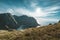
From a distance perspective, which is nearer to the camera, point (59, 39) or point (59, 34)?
point (59, 39)

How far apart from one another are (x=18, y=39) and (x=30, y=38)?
6.27ft

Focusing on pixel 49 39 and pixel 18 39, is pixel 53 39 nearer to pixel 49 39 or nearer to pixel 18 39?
pixel 49 39

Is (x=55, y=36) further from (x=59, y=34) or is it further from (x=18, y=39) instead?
(x=18, y=39)

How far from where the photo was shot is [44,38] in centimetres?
2214

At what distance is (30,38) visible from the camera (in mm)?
22625

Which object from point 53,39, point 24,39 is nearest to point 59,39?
point 53,39

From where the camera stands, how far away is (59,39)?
868 inches

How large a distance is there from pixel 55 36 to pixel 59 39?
1.60 m

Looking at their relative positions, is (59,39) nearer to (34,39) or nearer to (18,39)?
(34,39)

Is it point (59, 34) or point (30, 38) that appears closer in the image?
point (30, 38)

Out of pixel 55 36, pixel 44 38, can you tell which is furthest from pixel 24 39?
pixel 55 36

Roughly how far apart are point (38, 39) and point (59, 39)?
2.99 m

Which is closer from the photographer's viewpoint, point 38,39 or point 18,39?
point 38,39

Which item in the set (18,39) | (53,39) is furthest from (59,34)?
(18,39)
